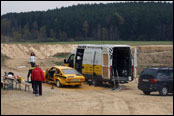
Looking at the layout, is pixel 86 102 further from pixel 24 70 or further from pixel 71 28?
pixel 71 28

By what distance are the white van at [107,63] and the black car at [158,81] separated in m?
2.92

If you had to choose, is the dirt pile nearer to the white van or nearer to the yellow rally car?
the white van

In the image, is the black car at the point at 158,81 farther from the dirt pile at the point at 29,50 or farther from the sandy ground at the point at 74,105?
the dirt pile at the point at 29,50

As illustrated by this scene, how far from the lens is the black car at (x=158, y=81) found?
21.6 m

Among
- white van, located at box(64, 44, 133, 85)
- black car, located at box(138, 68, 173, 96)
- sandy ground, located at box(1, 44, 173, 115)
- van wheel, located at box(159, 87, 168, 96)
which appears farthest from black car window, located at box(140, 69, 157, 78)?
white van, located at box(64, 44, 133, 85)

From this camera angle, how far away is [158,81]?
21.6m

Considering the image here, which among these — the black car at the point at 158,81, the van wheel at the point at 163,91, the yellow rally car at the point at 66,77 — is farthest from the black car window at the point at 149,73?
the yellow rally car at the point at 66,77

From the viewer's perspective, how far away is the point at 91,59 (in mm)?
26109

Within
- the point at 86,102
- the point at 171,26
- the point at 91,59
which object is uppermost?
the point at 171,26

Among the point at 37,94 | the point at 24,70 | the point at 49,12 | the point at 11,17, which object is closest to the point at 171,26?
the point at 49,12

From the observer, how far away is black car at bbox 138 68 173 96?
21.6m

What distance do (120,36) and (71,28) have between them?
16.4 metres

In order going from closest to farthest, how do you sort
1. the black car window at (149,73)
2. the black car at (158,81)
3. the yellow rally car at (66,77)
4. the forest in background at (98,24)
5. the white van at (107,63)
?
the black car at (158,81) → the black car window at (149,73) → the yellow rally car at (66,77) → the white van at (107,63) → the forest in background at (98,24)

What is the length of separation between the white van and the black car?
2.92m
